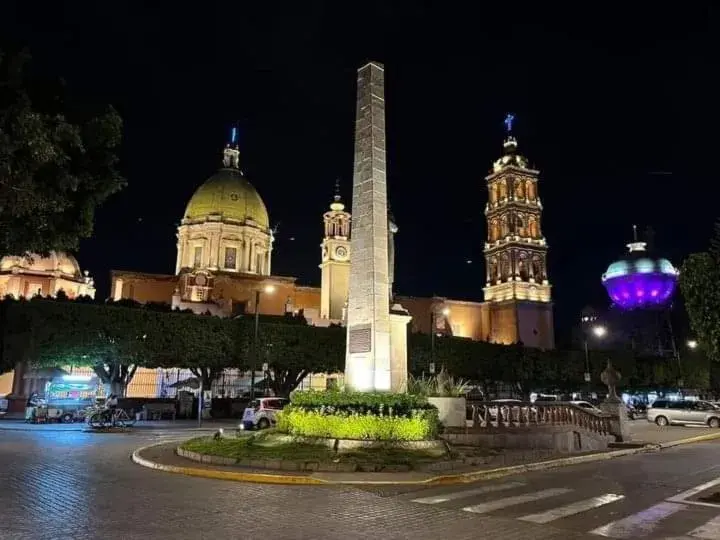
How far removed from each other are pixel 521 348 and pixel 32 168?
4889cm

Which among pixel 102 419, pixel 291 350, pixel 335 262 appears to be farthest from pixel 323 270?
pixel 102 419

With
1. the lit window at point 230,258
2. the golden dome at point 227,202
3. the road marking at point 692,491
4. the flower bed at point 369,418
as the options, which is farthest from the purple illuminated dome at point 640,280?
the flower bed at point 369,418

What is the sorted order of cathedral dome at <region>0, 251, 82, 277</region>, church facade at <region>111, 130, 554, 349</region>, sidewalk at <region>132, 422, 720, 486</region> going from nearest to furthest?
sidewalk at <region>132, 422, 720, 486</region> → cathedral dome at <region>0, 251, 82, 277</region> → church facade at <region>111, 130, 554, 349</region>

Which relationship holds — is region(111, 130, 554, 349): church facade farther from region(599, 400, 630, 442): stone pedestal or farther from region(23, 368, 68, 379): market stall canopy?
region(599, 400, 630, 442): stone pedestal

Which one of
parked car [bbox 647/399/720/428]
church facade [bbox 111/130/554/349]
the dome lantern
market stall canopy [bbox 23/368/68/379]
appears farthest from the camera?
the dome lantern

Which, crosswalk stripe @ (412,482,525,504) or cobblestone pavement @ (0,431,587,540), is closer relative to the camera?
cobblestone pavement @ (0,431,587,540)

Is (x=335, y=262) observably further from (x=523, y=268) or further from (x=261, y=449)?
(x=261, y=449)

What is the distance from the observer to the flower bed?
46.7 feet

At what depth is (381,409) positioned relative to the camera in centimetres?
1438

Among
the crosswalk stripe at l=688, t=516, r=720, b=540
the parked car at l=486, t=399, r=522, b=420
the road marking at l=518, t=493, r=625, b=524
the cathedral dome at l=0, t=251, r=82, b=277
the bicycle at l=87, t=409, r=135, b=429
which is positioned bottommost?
the crosswalk stripe at l=688, t=516, r=720, b=540

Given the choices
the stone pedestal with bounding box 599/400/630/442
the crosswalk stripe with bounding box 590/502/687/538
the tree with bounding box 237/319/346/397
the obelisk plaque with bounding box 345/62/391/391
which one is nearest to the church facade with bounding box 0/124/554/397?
the tree with bounding box 237/319/346/397

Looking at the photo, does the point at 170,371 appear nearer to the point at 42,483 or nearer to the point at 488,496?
the point at 42,483

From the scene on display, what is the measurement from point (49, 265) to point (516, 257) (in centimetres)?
5732

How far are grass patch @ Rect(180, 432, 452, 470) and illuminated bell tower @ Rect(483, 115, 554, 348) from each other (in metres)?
64.9
